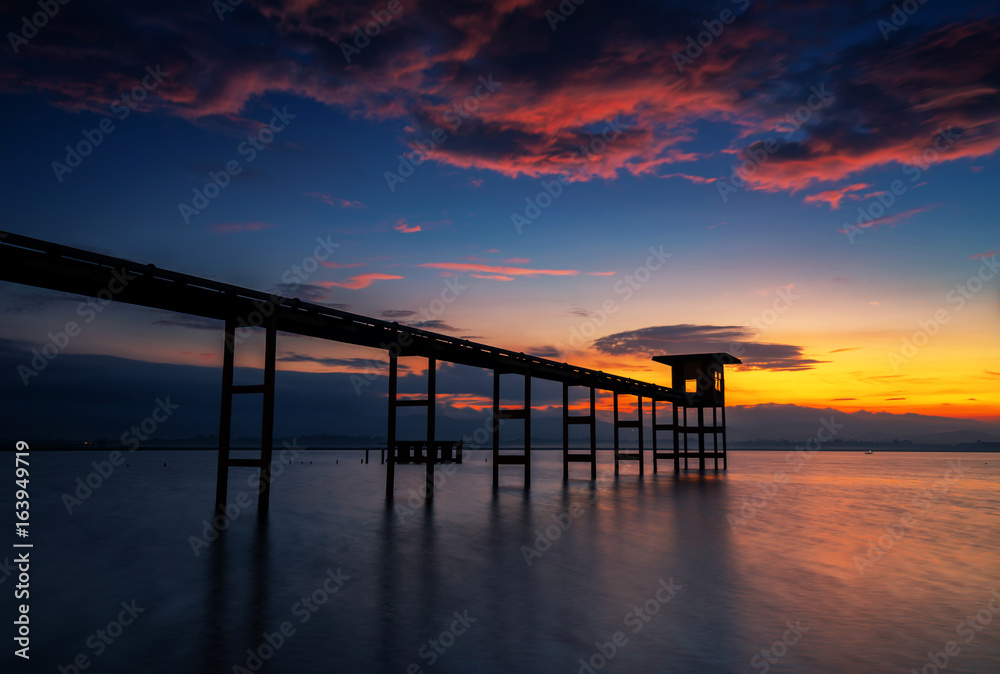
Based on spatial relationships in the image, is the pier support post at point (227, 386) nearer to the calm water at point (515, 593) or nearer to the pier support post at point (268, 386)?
the pier support post at point (268, 386)

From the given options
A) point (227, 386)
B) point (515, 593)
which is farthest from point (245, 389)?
point (515, 593)

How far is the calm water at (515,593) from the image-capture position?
6844 millimetres

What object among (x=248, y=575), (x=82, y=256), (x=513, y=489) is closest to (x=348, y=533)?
(x=248, y=575)

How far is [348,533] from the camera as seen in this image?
16000 millimetres

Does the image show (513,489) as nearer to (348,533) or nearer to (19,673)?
(348,533)

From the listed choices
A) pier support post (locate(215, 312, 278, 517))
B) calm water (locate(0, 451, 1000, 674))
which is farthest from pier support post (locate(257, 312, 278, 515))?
calm water (locate(0, 451, 1000, 674))

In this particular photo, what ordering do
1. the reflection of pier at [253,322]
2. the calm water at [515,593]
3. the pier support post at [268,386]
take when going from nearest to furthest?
the calm water at [515,593] → the reflection of pier at [253,322] → the pier support post at [268,386]

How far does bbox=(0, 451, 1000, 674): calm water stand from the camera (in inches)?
269

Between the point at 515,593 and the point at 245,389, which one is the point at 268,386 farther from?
the point at 515,593

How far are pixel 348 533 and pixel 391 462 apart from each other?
726 centimetres

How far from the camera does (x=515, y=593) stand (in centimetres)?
959

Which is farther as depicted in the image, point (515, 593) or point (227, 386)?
point (227, 386)

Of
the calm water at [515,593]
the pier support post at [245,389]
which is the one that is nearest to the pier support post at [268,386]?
the pier support post at [245,389]

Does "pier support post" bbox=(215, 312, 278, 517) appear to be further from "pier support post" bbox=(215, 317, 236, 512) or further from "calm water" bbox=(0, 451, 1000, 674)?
"calm water" bbox=(0, 451, 1000, 674)
